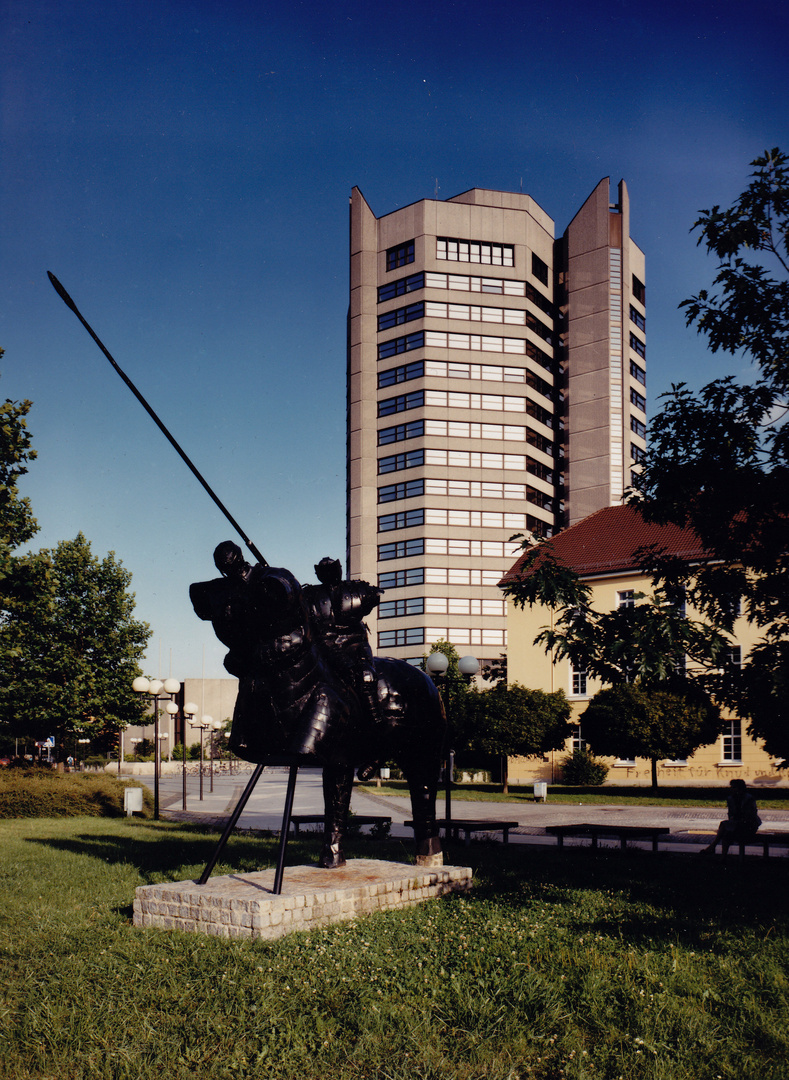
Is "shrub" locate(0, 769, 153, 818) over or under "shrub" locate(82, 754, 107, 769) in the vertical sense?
over

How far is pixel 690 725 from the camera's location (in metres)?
33.8

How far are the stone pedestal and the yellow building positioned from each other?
28.6 meters

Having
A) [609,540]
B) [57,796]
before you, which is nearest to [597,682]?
[609,540]

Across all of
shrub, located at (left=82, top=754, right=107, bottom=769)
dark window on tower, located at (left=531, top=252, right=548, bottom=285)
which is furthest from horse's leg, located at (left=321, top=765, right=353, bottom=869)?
dark window on tower, located at (left=531, top=252, right=548, bottom=285)

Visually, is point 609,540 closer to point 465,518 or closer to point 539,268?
point 465,518

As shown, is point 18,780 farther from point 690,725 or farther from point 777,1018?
point 690,725

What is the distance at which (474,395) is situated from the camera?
78.6 m

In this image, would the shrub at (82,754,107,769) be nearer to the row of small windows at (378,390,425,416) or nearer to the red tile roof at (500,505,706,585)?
the red tile roof at (500,505,706,585)

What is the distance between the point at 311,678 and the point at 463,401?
7250 centimetres

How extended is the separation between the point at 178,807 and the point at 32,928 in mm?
21736

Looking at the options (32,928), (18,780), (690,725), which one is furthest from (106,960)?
(690,725)

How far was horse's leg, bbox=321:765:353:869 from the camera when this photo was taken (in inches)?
344

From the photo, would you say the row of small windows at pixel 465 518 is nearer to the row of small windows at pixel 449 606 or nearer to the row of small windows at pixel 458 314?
the row of small windows at pixel 449 606

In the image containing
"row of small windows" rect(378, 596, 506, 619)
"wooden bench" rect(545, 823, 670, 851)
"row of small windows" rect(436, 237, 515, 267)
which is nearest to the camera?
"wooden bench" rect(545, 823, 670, 851)
